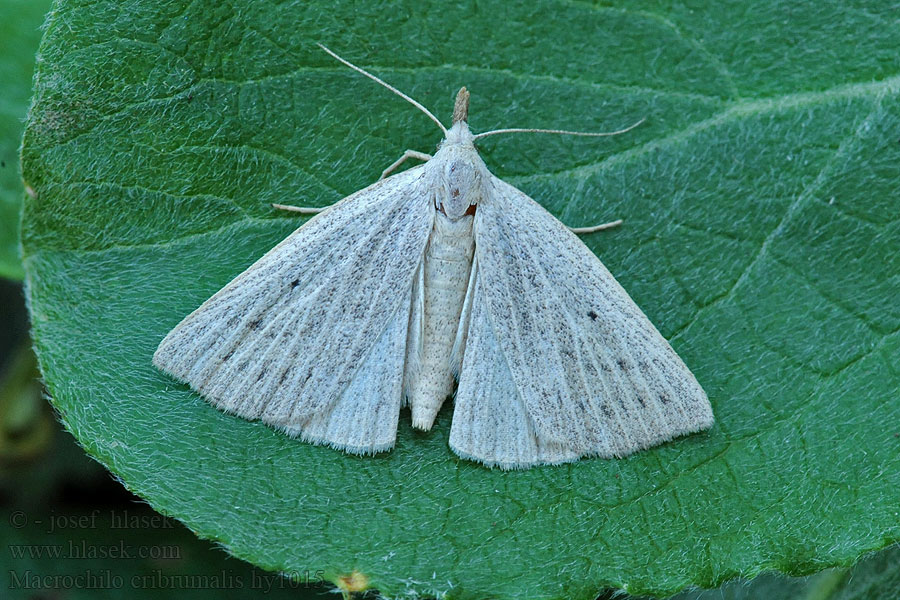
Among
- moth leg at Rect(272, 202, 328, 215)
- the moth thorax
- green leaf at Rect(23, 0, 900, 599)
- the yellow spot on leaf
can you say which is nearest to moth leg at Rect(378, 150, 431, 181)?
green leaf at Rect(23, 0, 900, 599)

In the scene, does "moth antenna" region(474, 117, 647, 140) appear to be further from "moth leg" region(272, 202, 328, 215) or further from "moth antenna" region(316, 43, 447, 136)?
"moth leg" region(272, 202, 328, 215)

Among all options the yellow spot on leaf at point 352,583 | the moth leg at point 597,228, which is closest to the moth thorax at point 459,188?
the moth leg at point 597,228

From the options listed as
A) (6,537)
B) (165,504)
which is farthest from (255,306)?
(6,537)

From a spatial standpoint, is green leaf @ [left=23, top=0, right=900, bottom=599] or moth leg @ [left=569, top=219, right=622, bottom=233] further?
moth leg @ [left=569, top=219, right=622, bottom=233]

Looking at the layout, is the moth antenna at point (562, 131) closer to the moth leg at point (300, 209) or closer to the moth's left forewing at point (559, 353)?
the moth's left forewing at point (559, 353)

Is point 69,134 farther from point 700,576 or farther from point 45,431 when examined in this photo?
point 700,576

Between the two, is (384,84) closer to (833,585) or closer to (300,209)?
(300,209)

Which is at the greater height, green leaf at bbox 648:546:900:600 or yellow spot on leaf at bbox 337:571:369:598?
yellow spot on leaf at bbox 337:571:369:598
